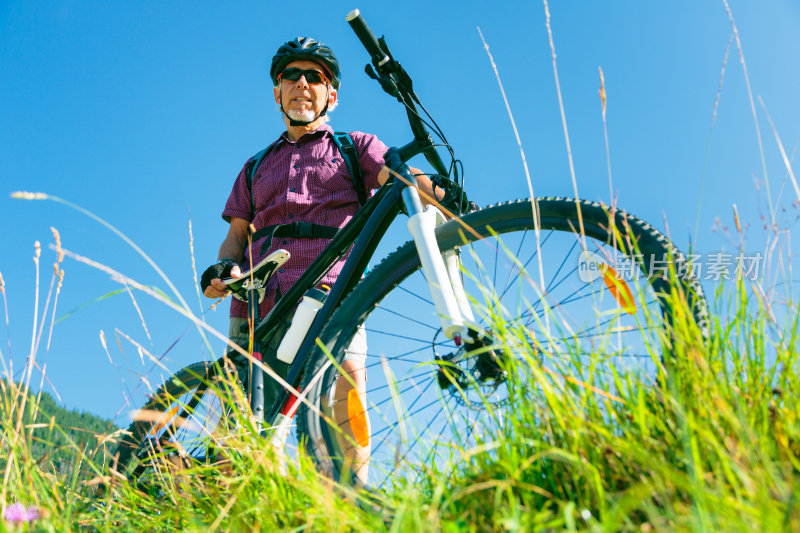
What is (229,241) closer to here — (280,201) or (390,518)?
(280,201)

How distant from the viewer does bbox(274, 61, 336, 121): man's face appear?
339 centimetres

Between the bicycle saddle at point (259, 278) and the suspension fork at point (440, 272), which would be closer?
the suspension fork at point (440, 272)

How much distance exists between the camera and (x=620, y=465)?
1095 millimetres

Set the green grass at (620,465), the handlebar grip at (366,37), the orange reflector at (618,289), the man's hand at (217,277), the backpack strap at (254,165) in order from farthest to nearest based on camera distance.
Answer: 1. the backpack strap at (254,165)
2. the man's hand at (217,277)
3. the handlebar grip at (366,37)
4. the orange reflector at (618,289)
5. the green grass at (620,465)

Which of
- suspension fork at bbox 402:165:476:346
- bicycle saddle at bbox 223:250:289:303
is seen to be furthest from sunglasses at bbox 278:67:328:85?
suspension fork at bbox 402:165:476:346

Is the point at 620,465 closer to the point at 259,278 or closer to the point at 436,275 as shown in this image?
the point at 436,275

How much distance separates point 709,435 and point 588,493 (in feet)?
0.74

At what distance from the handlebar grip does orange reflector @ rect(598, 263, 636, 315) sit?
125cm

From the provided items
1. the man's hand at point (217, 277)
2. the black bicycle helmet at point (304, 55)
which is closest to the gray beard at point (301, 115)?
the black bicycle helmet at point (304, 55)

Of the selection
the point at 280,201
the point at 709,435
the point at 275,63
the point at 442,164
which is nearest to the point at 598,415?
the point at 709,435

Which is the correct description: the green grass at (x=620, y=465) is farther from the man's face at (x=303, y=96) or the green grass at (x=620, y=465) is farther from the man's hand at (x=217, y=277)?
the man's face at (x=303, y=96)

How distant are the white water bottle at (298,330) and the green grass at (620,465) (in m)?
0.89

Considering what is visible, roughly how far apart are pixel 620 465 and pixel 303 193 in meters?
2.28

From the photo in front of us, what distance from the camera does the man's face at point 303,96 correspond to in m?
3.39
